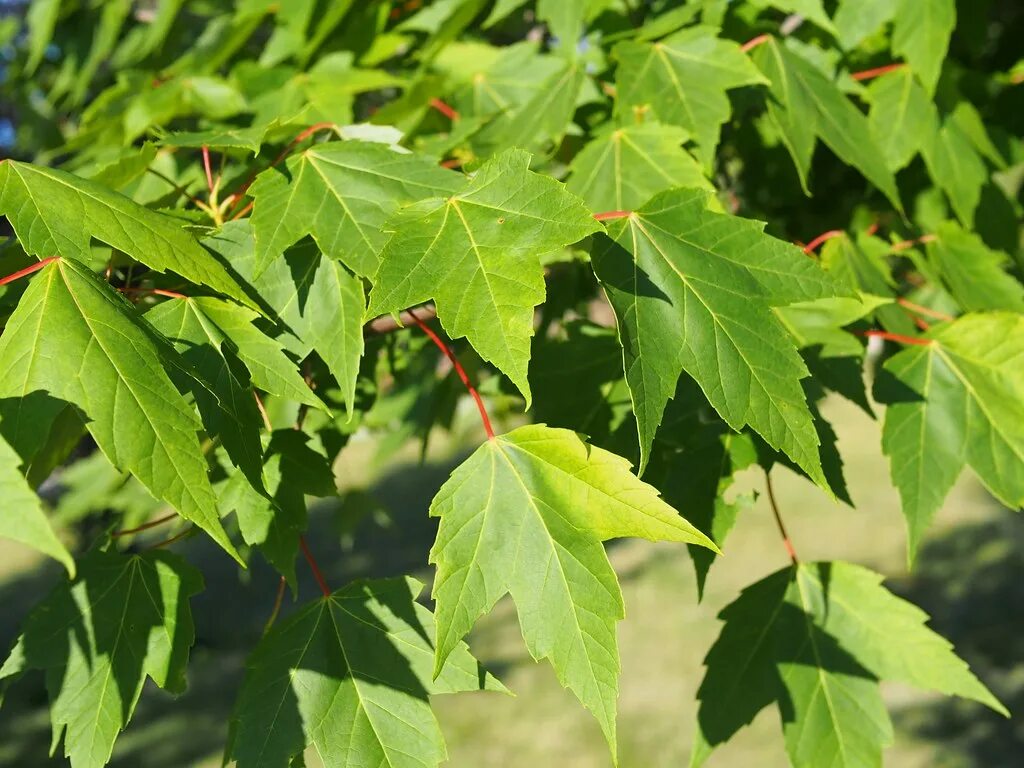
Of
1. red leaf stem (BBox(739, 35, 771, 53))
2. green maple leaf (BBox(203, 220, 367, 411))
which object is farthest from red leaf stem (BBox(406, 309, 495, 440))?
red leaf stem (BBox(739, 35, 771, 53))

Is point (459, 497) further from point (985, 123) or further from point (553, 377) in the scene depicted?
point (985, 123)

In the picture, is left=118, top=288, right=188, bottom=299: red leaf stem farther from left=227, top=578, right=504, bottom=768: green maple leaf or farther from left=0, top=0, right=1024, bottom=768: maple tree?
left=227, top=578, right=504, bottom=768: green maple leaf

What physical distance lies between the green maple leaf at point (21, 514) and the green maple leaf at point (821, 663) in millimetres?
1112

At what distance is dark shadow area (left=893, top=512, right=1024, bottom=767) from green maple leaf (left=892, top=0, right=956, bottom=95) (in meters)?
3.15

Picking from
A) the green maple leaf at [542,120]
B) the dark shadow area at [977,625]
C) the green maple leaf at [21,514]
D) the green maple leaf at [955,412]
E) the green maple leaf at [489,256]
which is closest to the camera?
the green maple leaf at [21,514]

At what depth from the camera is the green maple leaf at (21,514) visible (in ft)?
2.72

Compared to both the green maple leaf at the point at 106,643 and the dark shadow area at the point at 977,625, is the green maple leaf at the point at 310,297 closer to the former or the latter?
the green maple leaf at the point at 106,643

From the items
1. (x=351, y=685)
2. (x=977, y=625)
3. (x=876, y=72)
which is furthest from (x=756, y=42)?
(x=977, y=625)

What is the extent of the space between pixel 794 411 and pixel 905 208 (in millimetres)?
1379

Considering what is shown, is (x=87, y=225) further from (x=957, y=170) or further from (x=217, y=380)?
(x=957, y=170)

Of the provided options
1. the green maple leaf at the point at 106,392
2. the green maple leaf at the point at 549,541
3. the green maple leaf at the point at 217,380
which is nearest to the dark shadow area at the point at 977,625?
the green maple leaf at the point at 549,541

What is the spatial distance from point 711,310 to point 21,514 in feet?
2.61

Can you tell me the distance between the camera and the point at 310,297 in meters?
1.31

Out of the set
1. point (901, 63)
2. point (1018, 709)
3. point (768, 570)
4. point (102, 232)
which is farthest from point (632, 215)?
point (768, 570)
